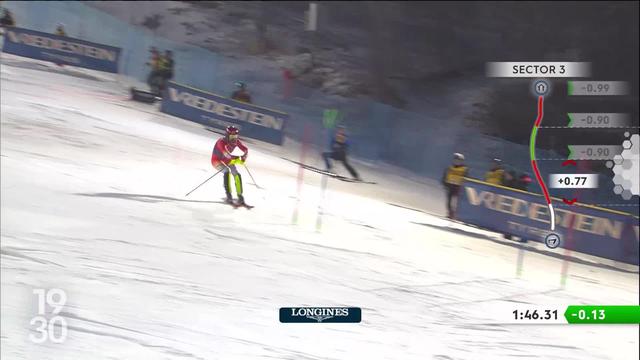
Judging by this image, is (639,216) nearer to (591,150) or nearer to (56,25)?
(591,150)

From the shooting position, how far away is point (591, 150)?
429cm

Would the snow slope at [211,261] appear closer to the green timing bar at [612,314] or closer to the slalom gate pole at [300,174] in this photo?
the slalom gate pole at [300,174]

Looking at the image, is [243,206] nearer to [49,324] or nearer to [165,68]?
[49,324]

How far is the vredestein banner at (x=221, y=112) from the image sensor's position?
19.6ft

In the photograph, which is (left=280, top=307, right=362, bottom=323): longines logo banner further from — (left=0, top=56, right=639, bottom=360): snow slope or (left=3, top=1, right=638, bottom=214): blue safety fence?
(left=3, top=1, right=638, bottom=214): blue safety fence

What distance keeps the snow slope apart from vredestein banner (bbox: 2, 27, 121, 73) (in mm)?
139

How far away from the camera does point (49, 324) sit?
4121 mm

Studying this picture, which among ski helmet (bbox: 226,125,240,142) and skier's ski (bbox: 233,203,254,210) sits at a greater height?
ski helmet (bbox: 226,125,240,142)

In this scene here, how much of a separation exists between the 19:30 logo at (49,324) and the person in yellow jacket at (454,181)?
3730mm

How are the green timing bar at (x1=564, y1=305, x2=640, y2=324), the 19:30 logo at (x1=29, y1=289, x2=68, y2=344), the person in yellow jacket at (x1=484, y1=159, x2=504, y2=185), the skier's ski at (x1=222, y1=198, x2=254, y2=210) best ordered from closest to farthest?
the green timing bar at (x1=564, y1=305, x2=640, y2=324) < the 19:30 logo at (x1=29, y1=289, x2=68, y2=344) < the skier's ski at (x1=222, y1=198, x2=254, y2=210) < the person in yellow jacket at (x1=484, y1=159, x2=504, y2=185)

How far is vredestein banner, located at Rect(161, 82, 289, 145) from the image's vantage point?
5977 millimetres

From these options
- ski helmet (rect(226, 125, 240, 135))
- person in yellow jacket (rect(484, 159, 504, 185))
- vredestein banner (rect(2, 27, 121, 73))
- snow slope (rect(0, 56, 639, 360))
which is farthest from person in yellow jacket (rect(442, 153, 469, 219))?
vredestein banner (rect(2, 27, 121, 73))

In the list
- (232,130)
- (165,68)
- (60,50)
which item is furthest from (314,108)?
(232,130)

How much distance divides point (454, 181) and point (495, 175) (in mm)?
1034
